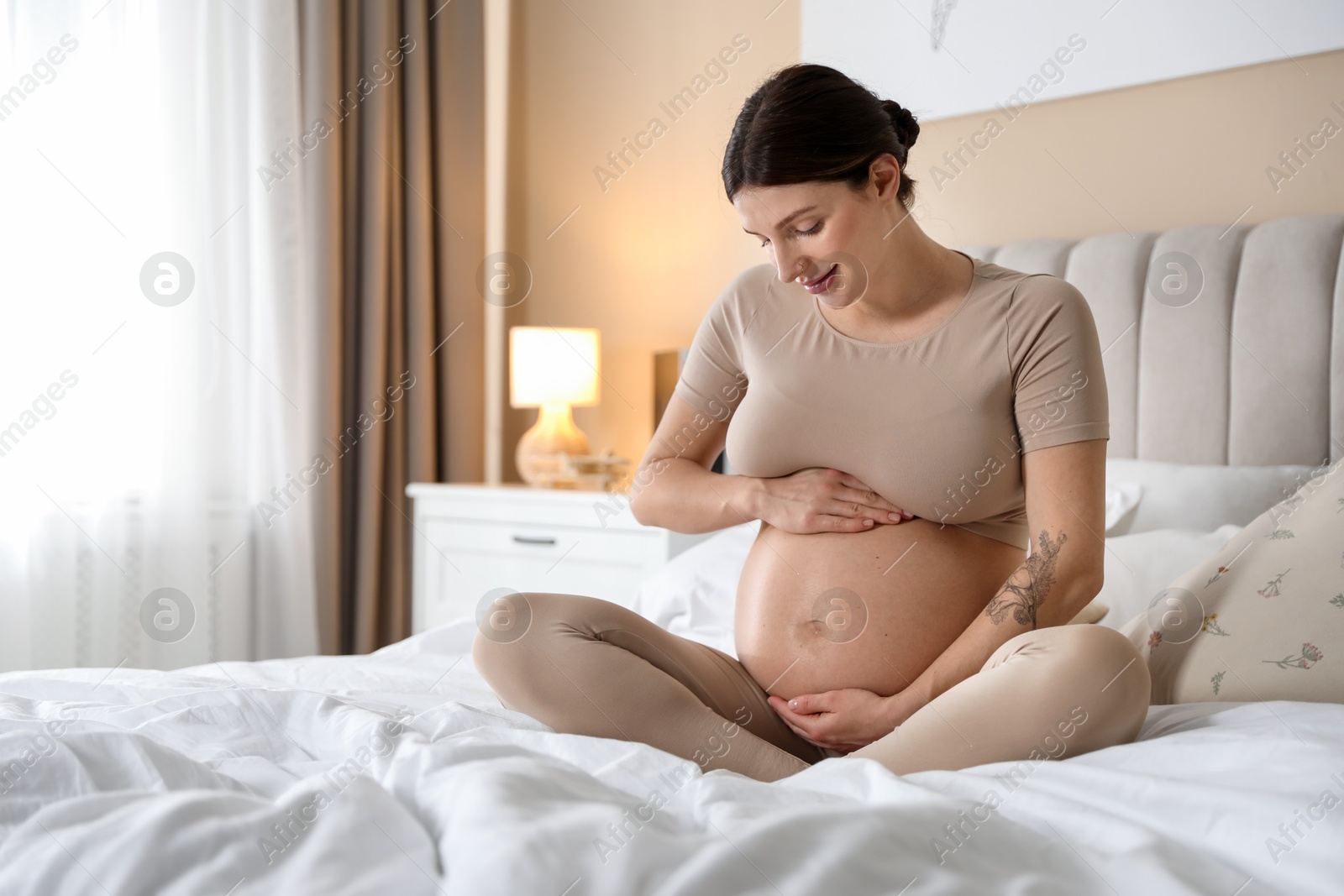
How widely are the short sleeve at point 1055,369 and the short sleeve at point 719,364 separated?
0.34m

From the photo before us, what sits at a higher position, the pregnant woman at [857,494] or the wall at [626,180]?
the wall at [626,180]

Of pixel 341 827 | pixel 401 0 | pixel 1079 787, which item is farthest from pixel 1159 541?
pixel 401 0

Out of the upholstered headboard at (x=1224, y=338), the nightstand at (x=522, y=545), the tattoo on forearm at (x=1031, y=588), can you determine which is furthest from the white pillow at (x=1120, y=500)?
the nightstand at (x=522, y=545)

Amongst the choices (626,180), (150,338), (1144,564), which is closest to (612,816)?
(1144,564)

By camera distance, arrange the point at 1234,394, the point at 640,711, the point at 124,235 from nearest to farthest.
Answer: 1. the point at 640,711
2. the point at 1234,394
3. the point at 124,235

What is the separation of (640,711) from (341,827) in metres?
0.44

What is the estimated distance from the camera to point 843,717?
1.08 meters

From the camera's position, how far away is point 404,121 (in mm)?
2902

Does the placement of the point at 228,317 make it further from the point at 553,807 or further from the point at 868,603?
the point at 553,807

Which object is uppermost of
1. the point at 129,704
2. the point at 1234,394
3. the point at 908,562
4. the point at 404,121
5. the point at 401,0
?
the point at 401,0

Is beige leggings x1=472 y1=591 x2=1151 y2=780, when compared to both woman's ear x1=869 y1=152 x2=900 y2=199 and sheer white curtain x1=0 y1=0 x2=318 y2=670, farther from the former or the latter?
sheer white curtain x1=0 y1=0 x2=318 y2=670

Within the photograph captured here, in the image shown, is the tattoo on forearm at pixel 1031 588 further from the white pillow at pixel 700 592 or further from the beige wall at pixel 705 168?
the beige wall at pixel 705 168

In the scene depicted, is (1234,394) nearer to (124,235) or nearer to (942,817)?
(942,817)

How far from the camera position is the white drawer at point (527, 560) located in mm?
2346
